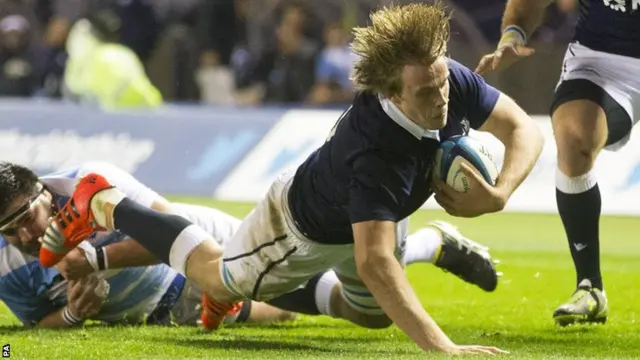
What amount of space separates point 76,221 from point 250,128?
7774 millimetres

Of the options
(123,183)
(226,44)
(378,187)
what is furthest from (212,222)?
(226,44)

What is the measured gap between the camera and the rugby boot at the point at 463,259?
8172 millimetres

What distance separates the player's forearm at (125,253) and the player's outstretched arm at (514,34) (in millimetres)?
1999

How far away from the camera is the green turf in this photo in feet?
21.7

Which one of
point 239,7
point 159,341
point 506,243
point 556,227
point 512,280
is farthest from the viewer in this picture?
point 239,7

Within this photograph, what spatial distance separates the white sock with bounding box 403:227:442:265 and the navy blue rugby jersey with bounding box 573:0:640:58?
1.37m

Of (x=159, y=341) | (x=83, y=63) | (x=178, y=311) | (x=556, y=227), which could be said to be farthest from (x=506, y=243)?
(x=83, y=63)

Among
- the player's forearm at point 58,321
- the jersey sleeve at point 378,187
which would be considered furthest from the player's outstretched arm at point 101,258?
the jersey sleeve at point 378,187

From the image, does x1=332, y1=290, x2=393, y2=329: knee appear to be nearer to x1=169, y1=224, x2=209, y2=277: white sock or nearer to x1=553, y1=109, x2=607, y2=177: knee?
x1=169, y1=224, x2=209, y2=277: white sock

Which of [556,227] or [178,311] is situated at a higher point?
[178,311]

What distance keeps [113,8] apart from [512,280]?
10.9 meters

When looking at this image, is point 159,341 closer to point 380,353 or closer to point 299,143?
point 380,353

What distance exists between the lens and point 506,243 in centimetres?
1216

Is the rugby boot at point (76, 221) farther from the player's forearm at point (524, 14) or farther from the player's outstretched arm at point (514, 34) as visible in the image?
the player's forearm at point (524, 14)
